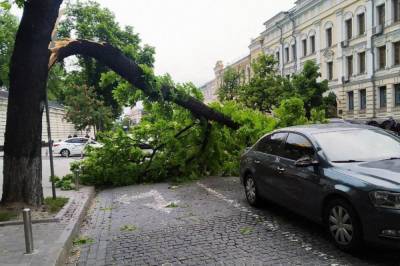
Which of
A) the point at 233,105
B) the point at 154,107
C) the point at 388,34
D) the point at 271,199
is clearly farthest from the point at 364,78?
the point at 271,199

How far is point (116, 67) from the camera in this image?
10.5m

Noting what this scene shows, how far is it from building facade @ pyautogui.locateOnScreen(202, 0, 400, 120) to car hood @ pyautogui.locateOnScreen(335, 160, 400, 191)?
29.1m

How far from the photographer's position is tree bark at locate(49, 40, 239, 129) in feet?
30.2

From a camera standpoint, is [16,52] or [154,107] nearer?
[16,52]

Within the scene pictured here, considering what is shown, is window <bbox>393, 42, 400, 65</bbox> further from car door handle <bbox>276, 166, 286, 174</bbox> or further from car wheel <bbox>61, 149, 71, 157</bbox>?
car door handle <bbox>276, 166, 286, 174</bbox>

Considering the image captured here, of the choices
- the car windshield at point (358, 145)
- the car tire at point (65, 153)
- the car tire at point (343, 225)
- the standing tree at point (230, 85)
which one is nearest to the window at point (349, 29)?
the standing tree at point (230, 85)

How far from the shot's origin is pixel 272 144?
294 inches

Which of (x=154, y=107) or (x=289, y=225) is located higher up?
(x=154, y=107)

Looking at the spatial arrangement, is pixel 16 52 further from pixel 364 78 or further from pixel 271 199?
pixel 364 78

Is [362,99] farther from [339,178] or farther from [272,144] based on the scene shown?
[339,178]

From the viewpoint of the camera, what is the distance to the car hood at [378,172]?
15.4 ft

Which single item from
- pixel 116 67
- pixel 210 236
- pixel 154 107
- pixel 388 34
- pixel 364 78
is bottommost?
pixel 210 236

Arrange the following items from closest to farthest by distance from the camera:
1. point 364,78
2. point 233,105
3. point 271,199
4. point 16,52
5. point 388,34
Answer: point 271,199, point 16,52, point 233,105, point 388,34, point 364,78

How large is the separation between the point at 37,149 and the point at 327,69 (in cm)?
3747
